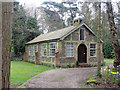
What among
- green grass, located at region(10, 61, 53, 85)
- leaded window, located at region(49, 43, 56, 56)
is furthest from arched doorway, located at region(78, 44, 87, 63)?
green grass, located at region(10, 61, 53, 85)

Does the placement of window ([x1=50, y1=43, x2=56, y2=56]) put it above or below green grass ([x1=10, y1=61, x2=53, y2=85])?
above

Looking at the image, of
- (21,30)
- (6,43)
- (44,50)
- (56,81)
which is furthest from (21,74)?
(21,30)

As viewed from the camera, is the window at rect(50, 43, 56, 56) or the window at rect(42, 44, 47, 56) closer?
the window at rect(50, 43, 56, 56)

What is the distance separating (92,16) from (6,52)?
1143 inches

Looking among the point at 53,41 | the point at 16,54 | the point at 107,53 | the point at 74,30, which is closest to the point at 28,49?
the point at 16,54

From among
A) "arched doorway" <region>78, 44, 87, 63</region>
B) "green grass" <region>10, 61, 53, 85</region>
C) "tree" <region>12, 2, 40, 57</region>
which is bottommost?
"green grass" <region>10, 61, 53, 85</region>

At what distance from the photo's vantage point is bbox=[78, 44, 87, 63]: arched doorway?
17.0 meters

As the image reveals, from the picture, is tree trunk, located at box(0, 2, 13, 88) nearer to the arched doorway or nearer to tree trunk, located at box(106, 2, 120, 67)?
tree trunk, located at box(106, 2, 120, 67)

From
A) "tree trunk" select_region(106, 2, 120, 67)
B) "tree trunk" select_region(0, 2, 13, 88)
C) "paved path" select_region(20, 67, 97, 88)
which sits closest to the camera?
"tree trunk" select_region(0, 2, 13, 88)

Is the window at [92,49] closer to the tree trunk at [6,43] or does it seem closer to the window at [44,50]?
→ the window at [44,50]

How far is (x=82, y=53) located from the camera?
17094 mm

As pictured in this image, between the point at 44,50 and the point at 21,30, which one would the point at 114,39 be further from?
the point at 21,30

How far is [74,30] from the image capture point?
53.3 ft

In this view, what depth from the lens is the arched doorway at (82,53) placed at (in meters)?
17.0
